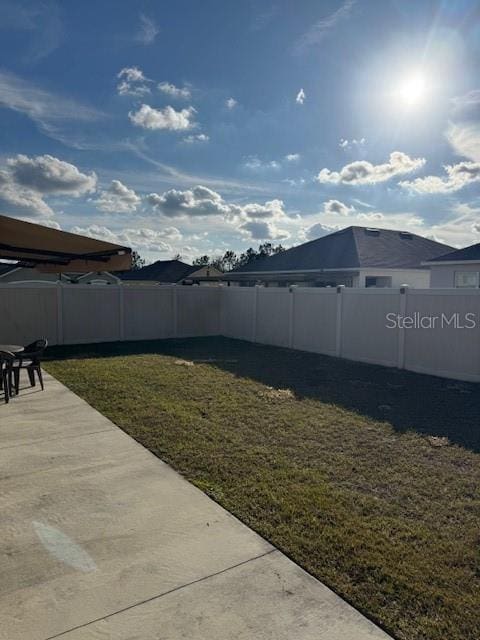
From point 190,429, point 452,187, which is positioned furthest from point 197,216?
point 190,429

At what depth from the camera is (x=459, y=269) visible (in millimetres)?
16906

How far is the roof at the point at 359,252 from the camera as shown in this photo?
21.1 meters

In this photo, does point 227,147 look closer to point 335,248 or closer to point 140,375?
point 140,375

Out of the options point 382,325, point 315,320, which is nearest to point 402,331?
point 382,325

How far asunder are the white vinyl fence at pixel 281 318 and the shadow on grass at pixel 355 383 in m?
0.48

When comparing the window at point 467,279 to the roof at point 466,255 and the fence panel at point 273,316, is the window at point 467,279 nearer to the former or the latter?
the roof at point 466,255

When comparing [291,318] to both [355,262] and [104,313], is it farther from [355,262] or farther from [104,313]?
[355,262]

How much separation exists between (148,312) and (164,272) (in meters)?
31.0

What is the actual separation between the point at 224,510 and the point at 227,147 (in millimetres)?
12401

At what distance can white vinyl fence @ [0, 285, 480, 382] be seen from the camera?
847 centimetres

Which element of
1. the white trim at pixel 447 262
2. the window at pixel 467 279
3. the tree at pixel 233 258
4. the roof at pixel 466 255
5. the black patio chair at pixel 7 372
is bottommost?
the black patio chair at pixel 7 372

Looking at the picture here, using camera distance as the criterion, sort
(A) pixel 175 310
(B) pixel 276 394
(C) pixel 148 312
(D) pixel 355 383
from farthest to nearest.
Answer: (A) pixel 175 310
(C) pixel 148 312
(D) pixel 355 383
(B) pixel 276 394

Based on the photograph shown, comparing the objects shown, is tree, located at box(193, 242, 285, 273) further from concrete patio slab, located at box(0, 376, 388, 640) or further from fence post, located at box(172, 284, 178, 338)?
concrete patio slab, located at box(0, 376, 388, 640)

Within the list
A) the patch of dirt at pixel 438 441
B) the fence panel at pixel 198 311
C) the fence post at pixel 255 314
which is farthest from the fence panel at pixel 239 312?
the patch of dirt at pixel 438 441
